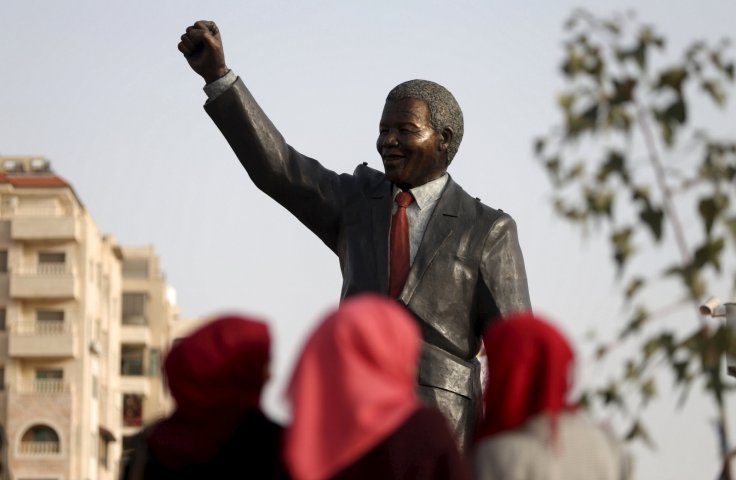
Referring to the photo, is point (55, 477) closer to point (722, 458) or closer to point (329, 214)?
point (329, 214)

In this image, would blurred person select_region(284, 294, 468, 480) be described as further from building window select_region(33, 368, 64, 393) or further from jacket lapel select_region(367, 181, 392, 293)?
building window select_region(33, 368, 64, 393)

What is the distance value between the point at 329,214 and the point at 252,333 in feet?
12.0

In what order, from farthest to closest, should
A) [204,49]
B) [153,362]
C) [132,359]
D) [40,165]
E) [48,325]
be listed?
[153,362]
[132,359]
[40,165]
[48,325]
[204,49]

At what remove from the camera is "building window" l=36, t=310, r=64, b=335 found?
2753 inches

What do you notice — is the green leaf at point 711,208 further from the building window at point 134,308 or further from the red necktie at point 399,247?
the building window at point 134,308

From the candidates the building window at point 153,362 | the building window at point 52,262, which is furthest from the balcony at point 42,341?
the building window at point 153,362

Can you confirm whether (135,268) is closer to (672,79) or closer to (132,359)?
(132,359)

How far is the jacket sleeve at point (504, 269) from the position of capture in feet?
30.8

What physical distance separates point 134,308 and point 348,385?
275ft

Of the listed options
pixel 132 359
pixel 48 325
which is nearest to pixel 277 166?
pixel 48 325

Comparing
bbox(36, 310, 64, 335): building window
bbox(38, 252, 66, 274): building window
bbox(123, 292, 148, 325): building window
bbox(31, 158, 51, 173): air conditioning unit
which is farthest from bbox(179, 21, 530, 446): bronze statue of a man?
bbox(123, 292, 148, 325): building window

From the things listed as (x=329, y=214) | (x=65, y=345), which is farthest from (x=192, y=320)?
(x=329, y=214)

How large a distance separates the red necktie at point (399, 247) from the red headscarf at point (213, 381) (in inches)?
124

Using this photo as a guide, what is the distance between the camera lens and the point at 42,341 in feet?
228
